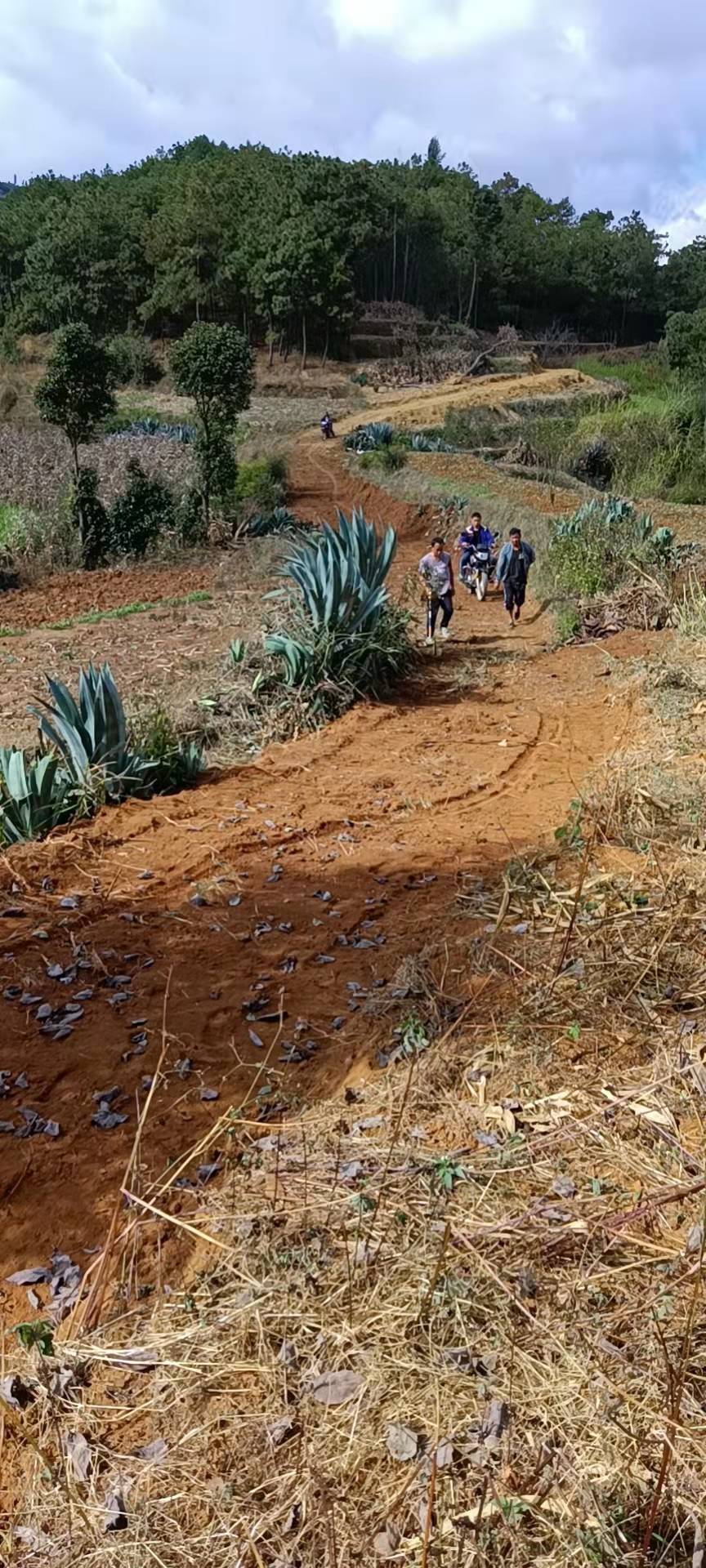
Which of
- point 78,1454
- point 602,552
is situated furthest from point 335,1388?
point 602,552

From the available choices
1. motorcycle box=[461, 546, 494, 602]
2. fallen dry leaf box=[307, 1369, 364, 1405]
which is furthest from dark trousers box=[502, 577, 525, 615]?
fallen dry leaf box=[307, 1369, 364, 1405]

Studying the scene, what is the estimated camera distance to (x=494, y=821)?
223 inches

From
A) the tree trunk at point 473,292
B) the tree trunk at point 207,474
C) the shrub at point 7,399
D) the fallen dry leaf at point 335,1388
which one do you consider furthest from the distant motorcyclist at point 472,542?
the tree trunk at point 473,292

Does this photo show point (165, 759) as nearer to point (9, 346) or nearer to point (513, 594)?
point (513, 594)

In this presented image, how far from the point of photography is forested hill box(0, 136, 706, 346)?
44719mm

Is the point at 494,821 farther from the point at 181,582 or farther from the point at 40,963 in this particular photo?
the point at 181,582

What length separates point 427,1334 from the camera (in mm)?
2420

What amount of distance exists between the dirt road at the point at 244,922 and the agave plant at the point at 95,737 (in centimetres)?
27

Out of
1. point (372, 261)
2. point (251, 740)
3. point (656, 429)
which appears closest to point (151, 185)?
point (372, 261)

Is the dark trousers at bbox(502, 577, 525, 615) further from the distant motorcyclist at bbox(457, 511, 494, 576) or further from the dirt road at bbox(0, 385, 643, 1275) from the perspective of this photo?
the dirt road at bbox(0, 385, 643, 1275)

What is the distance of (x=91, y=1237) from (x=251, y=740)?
509cm

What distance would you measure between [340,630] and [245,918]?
4.10 m

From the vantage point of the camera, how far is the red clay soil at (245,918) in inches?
→ 131

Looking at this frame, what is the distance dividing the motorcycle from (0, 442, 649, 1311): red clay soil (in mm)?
5544
